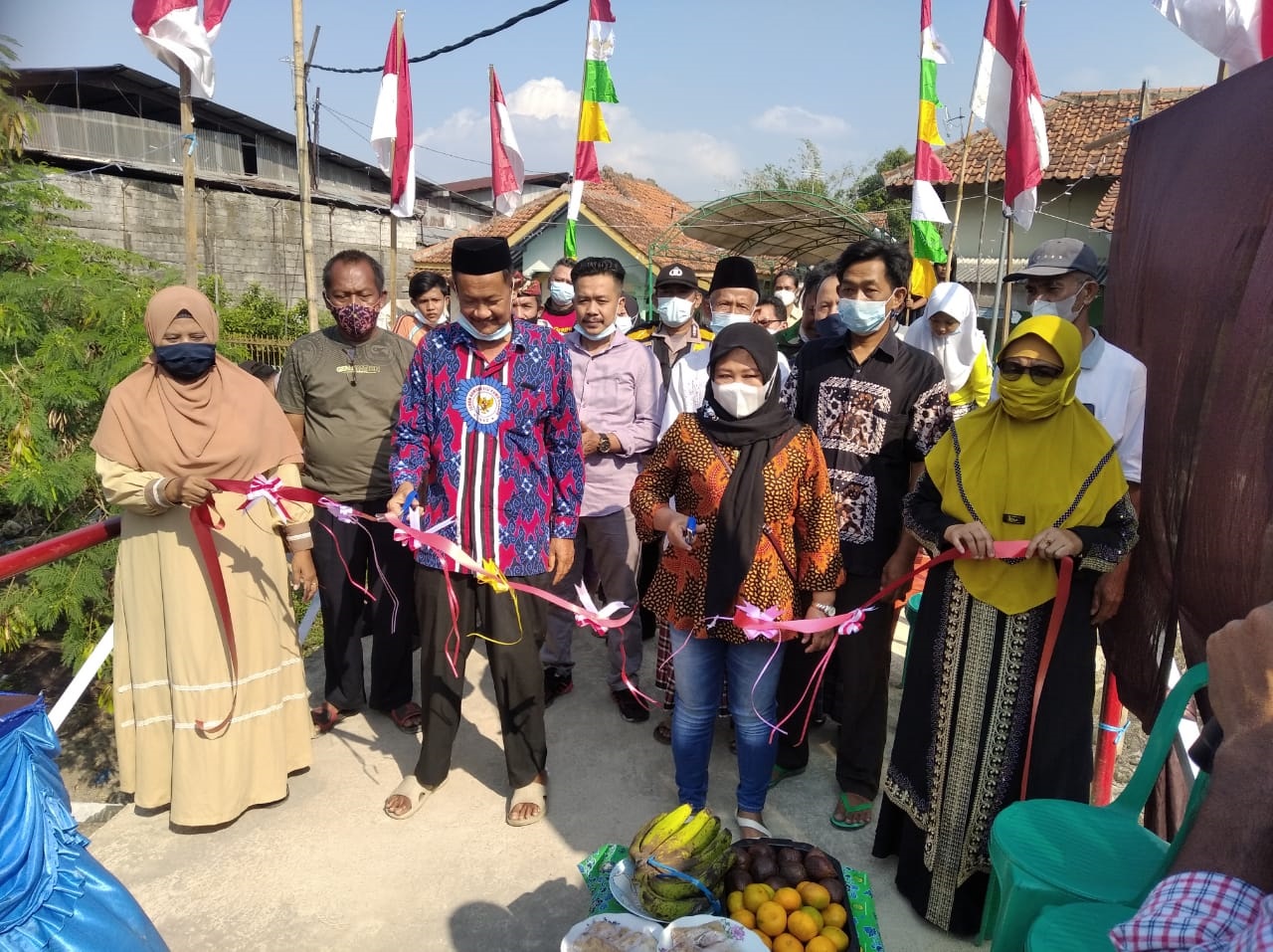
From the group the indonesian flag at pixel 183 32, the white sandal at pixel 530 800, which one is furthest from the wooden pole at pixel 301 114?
the white sandal at pixel 530 800

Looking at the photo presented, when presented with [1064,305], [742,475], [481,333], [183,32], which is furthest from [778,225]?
[742,475]

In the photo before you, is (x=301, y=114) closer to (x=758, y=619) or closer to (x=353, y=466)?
(x=353, y=466)

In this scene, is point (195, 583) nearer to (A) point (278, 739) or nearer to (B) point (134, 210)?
(A) point (278, 739)

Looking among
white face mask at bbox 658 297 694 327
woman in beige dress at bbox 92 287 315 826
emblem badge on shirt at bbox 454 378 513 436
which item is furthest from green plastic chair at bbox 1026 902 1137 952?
white face mask at bbox 658 297 694 327

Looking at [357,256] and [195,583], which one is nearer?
[195,583]

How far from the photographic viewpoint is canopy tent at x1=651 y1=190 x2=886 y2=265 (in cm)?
1194

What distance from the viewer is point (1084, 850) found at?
2031 millimetres

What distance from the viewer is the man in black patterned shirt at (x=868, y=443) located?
3086 millimetres

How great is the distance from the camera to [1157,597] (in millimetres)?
2377

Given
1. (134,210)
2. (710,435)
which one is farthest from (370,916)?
(134,210)

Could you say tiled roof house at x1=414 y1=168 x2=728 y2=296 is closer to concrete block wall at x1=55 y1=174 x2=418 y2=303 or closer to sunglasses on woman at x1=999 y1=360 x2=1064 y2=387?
concrete block wall at x1=55 y1=174 x2=418 y2=303

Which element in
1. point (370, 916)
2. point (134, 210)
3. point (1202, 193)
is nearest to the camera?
point (1202, 193)

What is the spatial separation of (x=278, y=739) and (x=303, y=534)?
859mm

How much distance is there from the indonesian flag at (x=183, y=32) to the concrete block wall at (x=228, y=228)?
10682 millimetres
